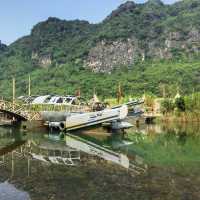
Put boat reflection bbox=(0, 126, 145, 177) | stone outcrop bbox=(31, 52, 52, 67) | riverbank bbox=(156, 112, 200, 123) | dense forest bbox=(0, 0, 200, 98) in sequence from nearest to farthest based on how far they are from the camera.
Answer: boat reflection bbox=(0, 126, 145, 177), riverbank bbox=(156, 112, 200, 123), dense forest bbox=(0, 0, 200, 98), stone outcrop bbox=(31, 52, 52, 67)

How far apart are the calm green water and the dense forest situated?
58.8 metres

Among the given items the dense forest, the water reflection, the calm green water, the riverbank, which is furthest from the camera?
the dense forest

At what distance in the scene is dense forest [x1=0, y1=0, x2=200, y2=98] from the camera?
322 ft

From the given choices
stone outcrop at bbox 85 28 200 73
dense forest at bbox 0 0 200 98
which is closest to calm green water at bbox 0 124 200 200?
dense forest at bbox 0 0 200 98

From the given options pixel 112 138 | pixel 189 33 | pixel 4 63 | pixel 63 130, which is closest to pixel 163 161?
pixel 112 138

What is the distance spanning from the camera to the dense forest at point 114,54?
9825 cm

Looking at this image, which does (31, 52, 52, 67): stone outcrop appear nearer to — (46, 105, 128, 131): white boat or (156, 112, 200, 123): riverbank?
(156, 112, 200, 123): riverbank

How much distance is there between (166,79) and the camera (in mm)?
94750

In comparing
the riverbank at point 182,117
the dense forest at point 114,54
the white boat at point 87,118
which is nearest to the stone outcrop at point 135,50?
the dense forest at point 114,54

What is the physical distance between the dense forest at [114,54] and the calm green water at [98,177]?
58.8 meters

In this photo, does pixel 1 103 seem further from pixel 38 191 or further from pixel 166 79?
pixel 166 79

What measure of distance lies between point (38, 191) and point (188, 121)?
4228 centimetres

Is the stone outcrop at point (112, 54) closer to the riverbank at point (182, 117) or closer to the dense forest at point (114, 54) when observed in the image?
the dense forest at point (114, 54)

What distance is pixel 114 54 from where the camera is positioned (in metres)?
132
